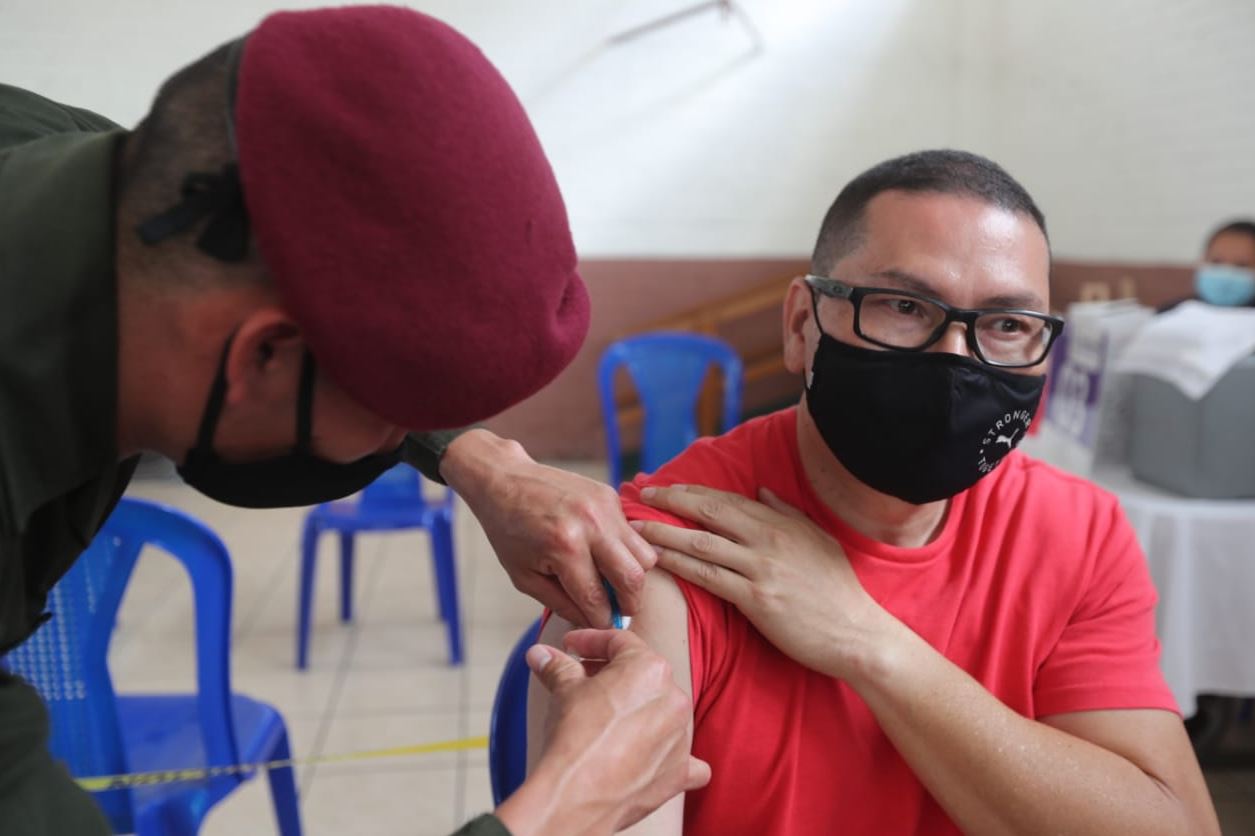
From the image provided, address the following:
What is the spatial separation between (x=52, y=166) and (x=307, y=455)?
0.86ft

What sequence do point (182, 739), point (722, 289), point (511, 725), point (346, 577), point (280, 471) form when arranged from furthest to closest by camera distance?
point (722, 289)
point (346, 577)
point (182, 739)
point (511, 725)
point (280, 471)

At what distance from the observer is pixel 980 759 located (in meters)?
0.98

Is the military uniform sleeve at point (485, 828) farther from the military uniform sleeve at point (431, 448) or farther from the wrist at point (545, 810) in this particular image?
the military uniform sleeve at point (431, 448)

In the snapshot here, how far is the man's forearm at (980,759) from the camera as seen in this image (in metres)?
0.98

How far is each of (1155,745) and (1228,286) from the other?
2.57 m

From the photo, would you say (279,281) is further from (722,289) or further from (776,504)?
(722,289)

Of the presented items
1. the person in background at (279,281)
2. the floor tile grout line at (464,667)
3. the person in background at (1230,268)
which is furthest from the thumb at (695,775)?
the person in background at (1230,268)

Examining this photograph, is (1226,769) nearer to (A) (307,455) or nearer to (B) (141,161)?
(A) (307,455)

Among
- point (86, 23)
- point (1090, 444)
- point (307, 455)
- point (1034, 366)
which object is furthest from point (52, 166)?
point (1090, 444)

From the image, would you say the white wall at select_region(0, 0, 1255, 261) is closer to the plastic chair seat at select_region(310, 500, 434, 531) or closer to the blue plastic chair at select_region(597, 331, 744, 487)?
the blue plastic chair at select_region(597, 331, 744, 487)

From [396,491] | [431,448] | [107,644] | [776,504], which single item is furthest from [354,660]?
[776,504]

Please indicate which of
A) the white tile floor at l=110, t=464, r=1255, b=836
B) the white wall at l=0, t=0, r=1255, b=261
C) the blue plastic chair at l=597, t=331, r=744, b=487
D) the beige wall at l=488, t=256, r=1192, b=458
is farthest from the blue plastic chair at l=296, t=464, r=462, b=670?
the white wall at l=0, t=0, r=1255, b=261

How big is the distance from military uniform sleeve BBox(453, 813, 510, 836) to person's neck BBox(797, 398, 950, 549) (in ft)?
2.12

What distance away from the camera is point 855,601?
1017mm
